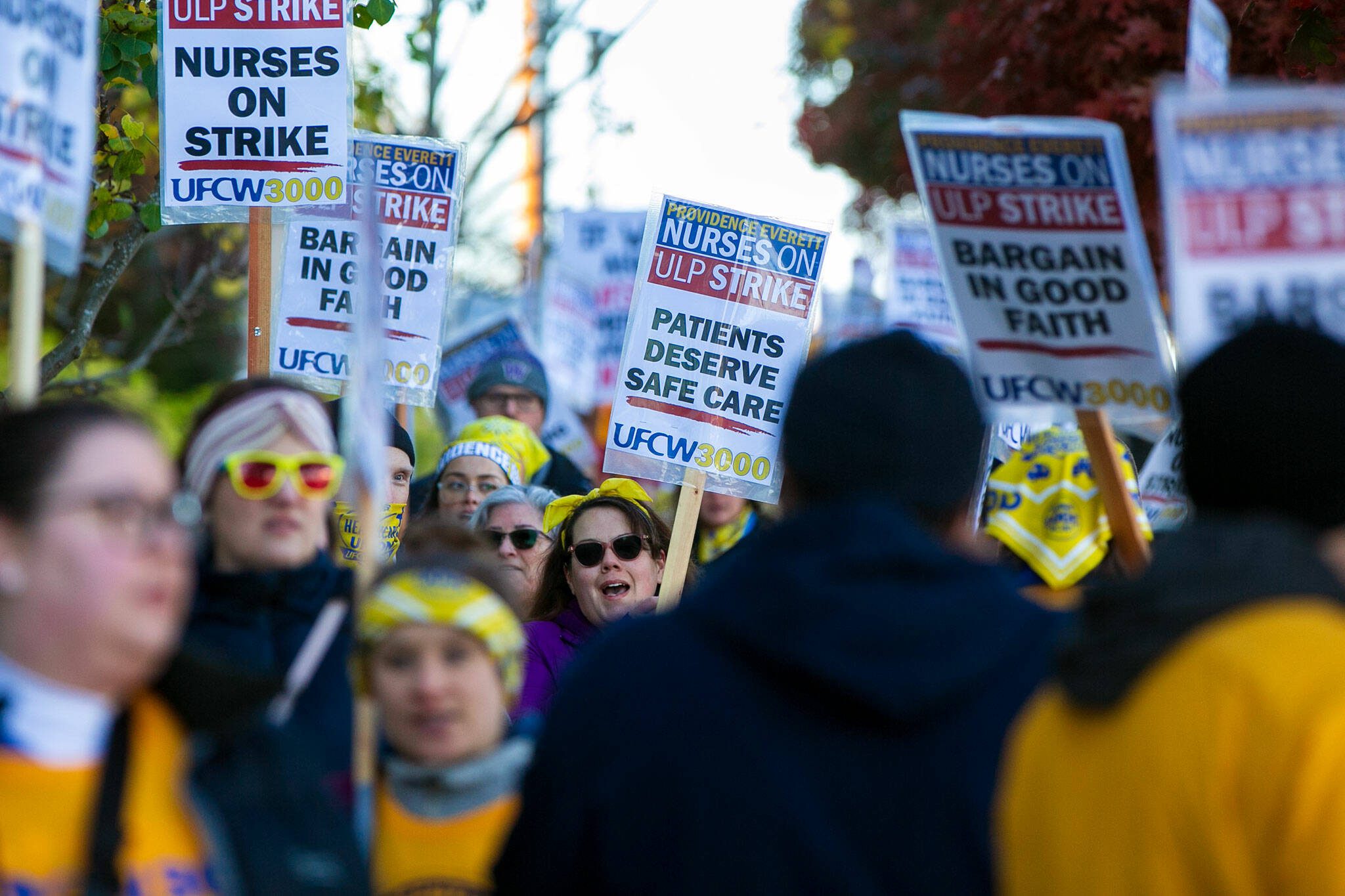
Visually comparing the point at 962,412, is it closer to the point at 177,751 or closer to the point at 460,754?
the point at 460,754

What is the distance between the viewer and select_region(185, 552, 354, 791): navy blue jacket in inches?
123

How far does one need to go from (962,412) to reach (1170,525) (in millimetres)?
4950

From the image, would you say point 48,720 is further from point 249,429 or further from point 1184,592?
point 1184,592

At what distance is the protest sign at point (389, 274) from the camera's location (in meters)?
6.30

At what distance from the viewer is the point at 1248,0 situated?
7375 millimetres

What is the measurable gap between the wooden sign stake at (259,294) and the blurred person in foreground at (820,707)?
3401mm

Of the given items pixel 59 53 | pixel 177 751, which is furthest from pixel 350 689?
pixel 59 53

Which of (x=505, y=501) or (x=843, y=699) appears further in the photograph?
(x=505, y=501)

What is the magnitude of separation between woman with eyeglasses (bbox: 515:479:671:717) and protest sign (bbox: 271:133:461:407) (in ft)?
3.15

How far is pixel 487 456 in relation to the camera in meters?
7.20

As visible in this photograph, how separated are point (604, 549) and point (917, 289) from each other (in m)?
5.27

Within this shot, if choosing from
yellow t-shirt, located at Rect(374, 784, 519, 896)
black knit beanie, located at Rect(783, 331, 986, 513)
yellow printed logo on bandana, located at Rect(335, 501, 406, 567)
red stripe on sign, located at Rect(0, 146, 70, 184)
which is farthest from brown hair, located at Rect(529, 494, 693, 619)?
black knit beanie, located at Rect(783, 331, 986, 513)

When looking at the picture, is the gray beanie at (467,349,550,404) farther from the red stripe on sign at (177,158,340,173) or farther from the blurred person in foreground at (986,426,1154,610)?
the blurred person in foreground at (986,426,1154,610)

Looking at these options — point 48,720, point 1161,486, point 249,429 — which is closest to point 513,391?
point 1161,486
